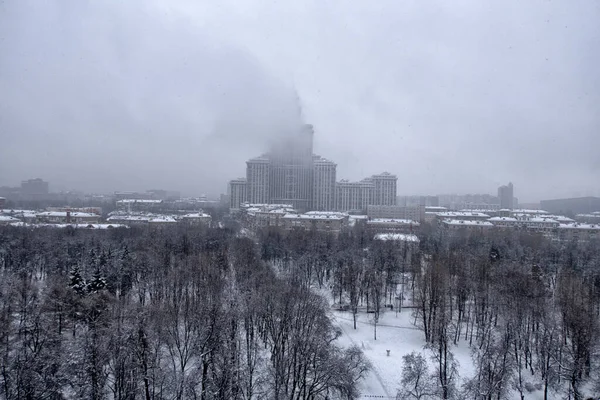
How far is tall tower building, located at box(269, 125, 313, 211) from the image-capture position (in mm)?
86312

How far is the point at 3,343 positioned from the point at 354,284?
14.3 meters

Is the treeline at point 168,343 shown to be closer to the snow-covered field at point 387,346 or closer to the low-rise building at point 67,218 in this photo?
the snow-covered field at point 387,346

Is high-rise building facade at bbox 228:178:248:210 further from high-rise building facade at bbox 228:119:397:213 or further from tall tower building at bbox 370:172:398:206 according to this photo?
tall tower building at bbox 370:172:398:206

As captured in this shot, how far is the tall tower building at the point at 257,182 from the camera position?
83.6 meters

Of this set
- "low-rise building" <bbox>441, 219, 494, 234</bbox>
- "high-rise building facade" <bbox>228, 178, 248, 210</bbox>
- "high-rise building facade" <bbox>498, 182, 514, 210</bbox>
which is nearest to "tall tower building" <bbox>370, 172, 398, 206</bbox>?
"high-rise building facade" <bbox>228, 178, 248, 210</bbox>

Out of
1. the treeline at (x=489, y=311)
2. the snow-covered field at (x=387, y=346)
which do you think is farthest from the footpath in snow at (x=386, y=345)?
the treeline at (x=489, y=311)

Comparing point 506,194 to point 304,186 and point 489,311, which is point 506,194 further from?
point 489,311

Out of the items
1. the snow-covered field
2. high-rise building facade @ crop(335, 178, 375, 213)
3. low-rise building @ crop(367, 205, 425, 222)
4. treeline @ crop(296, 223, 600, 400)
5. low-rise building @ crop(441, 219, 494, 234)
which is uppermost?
high-rise building facade @ crop(335, 178, 375, 213)

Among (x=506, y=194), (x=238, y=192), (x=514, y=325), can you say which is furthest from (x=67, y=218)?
(x=506, y=194)

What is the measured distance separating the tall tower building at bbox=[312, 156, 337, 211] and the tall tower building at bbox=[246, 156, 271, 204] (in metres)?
10.8

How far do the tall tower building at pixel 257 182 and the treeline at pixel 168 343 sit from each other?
6420 centimetres

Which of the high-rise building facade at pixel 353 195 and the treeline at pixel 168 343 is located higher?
the high-rise building facade at pixel 353 195

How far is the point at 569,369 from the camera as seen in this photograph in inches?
425

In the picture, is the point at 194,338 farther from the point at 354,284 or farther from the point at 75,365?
the point at 354,284
